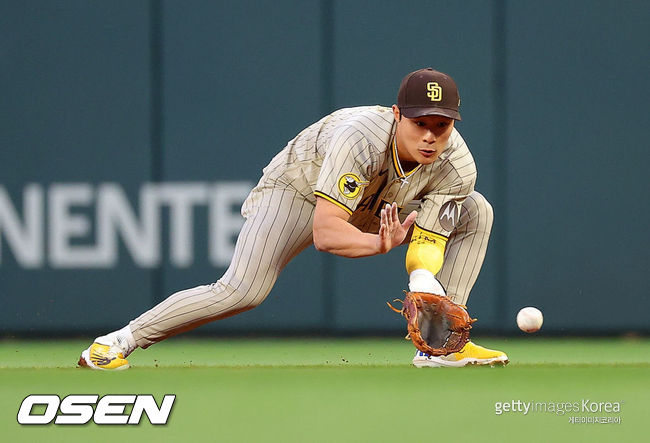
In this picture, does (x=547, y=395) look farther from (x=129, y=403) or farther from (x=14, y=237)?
(x=14, y=237)

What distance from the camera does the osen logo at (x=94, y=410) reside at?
3742mm

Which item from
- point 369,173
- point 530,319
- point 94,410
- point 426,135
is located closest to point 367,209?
point 369,173

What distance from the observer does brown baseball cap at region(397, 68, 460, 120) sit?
4.68 metres

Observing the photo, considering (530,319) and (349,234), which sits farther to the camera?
(530,319)

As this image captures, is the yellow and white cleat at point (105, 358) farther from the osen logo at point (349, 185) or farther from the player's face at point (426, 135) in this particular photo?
the player's face at point (426, 135)

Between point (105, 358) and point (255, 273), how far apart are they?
2.37 feet

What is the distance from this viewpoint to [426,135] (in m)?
4.73

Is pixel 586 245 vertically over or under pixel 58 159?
under

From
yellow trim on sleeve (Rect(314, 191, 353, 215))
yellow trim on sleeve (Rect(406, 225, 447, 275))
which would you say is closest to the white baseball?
yellow trim on sleeve (Rect(406, 225, 447, 275))

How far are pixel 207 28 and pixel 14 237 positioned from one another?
174 centimetres

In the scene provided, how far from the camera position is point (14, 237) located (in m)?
7.55

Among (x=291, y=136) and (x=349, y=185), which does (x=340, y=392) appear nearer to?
(x=349, y=185)

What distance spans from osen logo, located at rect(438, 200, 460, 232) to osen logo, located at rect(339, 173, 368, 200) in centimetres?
47

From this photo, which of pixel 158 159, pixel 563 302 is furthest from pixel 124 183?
pixel 563 302
